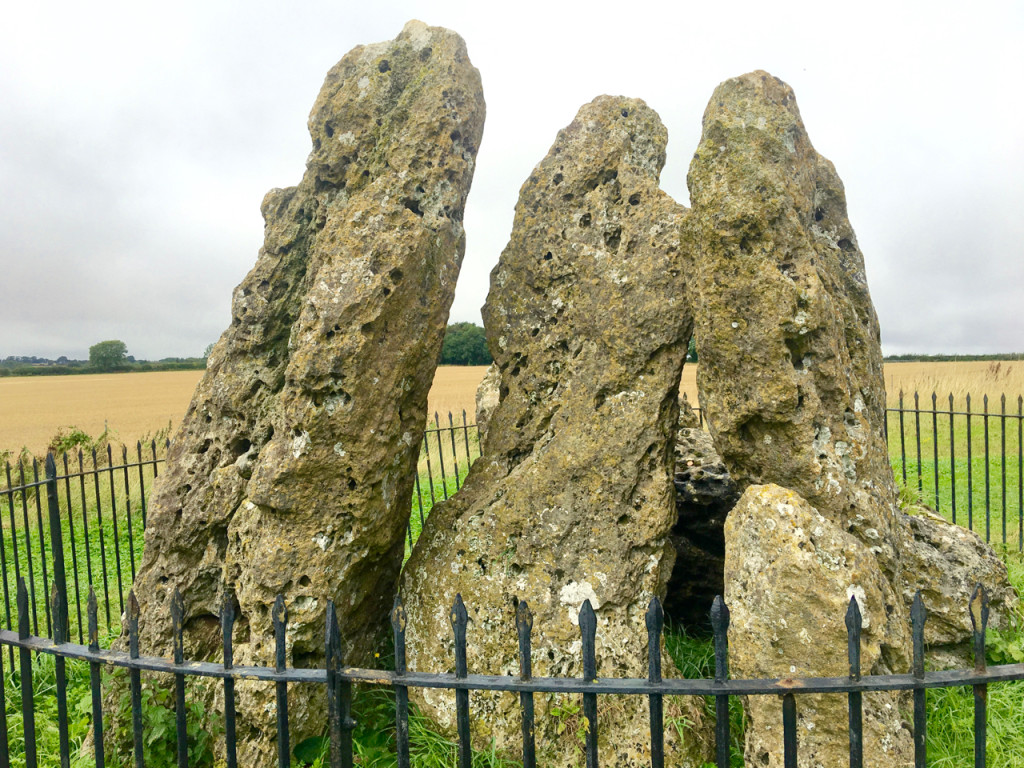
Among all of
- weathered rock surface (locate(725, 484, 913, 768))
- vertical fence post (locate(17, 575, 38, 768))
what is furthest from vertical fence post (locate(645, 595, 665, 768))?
vertical fence post (locate(17, 575, 38, 768))

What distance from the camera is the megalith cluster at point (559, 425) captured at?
3.88 metres

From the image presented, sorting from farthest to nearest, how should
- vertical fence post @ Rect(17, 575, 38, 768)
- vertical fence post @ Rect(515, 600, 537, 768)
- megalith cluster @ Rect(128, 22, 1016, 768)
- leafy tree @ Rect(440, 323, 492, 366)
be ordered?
leafy tree @ Rect(440, 323, 492, 366) < megalith cluster @ Rect(128, 22, 1016, 768) < vertical fence post @ Rect(17, 575, 38, 768) < vertical fence post @ Rect(515, 600, 537, 768)

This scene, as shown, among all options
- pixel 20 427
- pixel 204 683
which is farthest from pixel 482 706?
pixel 20 427

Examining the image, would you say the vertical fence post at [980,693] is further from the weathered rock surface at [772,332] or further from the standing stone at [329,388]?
the standing stone at [329,388]

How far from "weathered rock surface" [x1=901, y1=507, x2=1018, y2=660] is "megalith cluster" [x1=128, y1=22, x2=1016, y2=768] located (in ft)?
0.07

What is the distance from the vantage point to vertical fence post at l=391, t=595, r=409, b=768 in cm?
273

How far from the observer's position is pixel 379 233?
14.3 ft

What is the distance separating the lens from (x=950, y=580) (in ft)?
16.2

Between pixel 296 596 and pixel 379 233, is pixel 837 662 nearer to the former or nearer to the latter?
pixel 296 596

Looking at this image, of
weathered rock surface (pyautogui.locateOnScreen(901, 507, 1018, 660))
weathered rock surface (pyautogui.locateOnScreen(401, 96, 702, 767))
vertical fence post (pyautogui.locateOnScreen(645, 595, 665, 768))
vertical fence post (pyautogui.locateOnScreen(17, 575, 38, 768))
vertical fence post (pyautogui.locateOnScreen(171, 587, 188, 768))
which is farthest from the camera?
weathered rock surface (pyautogui.locateOnScreen(901, 507, 1018, 660))

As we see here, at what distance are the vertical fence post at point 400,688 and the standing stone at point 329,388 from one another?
1442 millimetres

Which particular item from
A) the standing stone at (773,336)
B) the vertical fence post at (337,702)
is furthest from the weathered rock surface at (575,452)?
the vertical fence post at (337,702)

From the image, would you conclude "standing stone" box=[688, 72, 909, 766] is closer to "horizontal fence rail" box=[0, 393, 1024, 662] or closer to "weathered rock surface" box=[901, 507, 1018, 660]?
"weathered rock surface" box=[901, 507, 1018, 660]

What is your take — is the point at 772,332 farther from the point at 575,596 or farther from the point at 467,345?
the point at 467,345
